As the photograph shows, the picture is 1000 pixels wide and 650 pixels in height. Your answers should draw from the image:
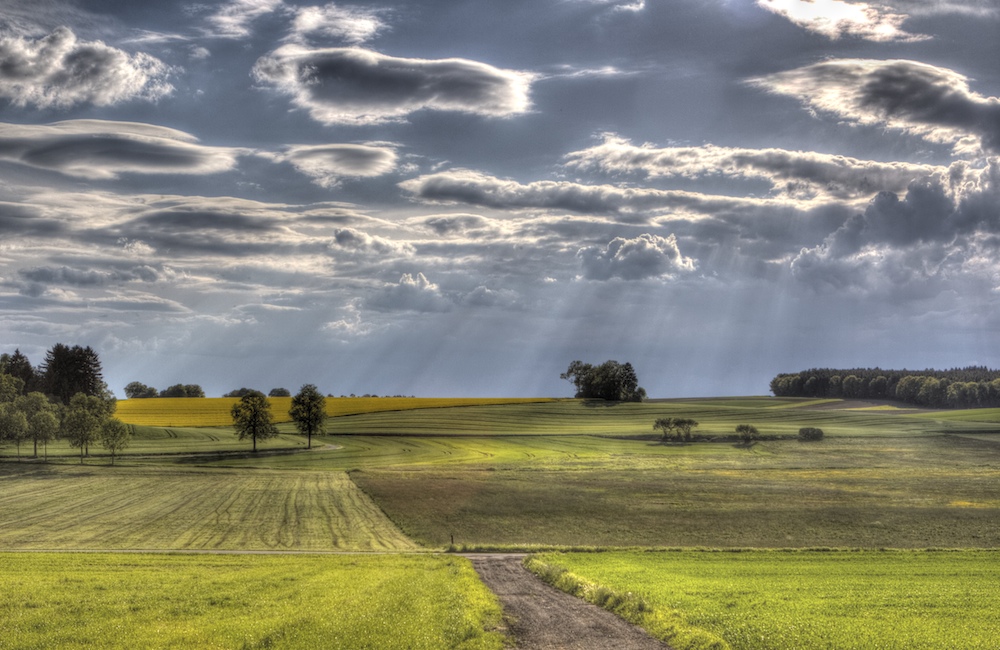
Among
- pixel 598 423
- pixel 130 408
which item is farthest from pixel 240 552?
pixel 130 408

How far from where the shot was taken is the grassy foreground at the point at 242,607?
69.2 ft

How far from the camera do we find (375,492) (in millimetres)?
77188

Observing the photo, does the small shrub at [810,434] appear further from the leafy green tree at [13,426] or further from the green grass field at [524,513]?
the leafy green tree at [13,426]

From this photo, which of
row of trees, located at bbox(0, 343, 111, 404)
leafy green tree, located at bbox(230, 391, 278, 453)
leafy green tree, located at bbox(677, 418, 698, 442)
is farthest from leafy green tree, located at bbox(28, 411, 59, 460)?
leafy green tree, located at bbox(677, 418, 698, 442)

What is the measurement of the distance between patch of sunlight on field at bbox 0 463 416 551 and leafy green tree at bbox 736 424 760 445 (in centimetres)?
7111

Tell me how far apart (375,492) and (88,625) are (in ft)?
183

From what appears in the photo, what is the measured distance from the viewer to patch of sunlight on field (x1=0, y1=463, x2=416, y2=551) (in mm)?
52694

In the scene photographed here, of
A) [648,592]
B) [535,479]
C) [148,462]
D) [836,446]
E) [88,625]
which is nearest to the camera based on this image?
[88,625]

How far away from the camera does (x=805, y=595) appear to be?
103 feet

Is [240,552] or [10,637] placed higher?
[10,637]

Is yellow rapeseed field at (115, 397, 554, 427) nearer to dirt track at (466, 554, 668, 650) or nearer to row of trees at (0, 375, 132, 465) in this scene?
row of trees at (0, 375, 132, 465)

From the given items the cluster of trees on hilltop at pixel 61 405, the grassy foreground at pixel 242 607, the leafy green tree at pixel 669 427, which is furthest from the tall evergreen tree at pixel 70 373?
the grassy foreground at pixel 242 607

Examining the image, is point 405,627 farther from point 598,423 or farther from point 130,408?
point 130,408

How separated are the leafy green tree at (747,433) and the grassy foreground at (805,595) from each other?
89.3 meters
